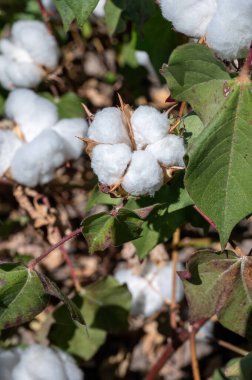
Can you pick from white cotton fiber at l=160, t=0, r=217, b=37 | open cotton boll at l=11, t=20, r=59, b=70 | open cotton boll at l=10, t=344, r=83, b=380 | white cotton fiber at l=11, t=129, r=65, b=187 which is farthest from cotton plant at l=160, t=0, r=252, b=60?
open cotton boll at l=10, t=344, r=83, b=380

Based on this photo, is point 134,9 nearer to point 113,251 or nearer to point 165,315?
point 113,251

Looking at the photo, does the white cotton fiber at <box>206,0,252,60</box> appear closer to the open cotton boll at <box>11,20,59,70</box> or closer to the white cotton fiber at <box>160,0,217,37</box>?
the white cotton fiber at <box>160,0,217,37</box>

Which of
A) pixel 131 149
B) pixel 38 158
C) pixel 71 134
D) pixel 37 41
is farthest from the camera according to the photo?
pixel 37 41

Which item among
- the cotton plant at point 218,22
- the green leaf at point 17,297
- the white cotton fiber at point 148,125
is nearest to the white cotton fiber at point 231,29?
the cotton plant at point 218,22

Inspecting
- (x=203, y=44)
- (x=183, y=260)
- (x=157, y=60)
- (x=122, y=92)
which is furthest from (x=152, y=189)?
(x=122, y=92)

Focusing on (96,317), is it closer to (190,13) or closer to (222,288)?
(222,288)

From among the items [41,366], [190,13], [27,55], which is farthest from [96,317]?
[190,13]

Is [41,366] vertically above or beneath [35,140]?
beneath
